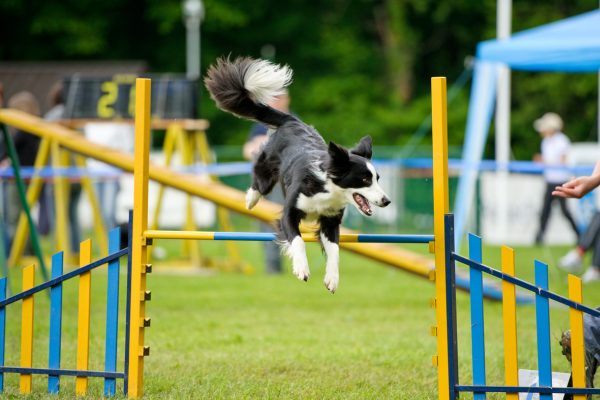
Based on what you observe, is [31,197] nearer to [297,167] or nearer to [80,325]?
[80,325]

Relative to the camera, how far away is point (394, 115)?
21.3 m

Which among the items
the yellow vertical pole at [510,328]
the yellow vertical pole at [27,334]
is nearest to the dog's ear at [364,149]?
the yellow vertical pole at [510,328]

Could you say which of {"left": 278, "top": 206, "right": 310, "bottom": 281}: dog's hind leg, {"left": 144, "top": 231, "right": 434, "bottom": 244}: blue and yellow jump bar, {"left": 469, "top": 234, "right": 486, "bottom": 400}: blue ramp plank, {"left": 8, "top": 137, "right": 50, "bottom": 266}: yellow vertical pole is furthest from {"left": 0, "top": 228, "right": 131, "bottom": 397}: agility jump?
{"left": 8, "top": 137, "right": 50, "bottom": 266}: yellow vertical pole

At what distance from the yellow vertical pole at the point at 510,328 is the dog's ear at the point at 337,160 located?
2.66ft

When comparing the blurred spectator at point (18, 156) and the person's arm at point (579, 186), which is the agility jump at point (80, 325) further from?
the blurred spectator at point (18, 156)

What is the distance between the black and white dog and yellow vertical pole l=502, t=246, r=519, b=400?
62cm

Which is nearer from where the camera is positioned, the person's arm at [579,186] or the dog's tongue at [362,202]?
the person's arm at [579,186]

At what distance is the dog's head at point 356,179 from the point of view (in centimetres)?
291

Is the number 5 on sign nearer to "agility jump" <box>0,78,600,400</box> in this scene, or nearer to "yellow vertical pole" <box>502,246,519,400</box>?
"agility jump" <box>0,78,600,400</box>

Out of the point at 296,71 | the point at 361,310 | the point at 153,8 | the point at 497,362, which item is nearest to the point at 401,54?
the point at 296,71

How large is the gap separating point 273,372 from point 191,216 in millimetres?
4673

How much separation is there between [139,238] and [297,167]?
33.3 inches

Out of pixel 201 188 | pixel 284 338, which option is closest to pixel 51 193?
pixel 201 188

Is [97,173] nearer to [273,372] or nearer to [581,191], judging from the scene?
[273,372]
